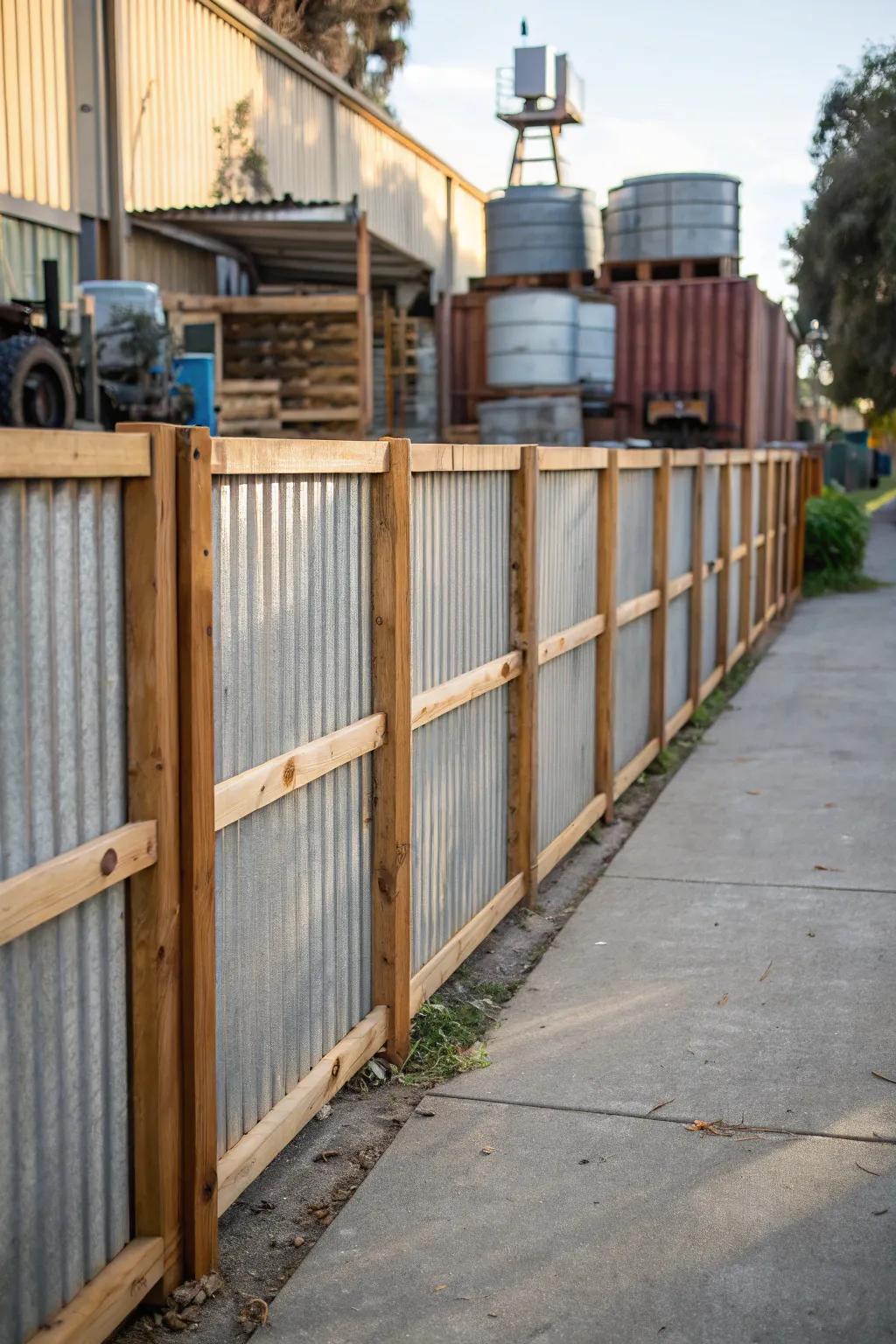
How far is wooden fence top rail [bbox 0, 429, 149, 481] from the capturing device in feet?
7.89

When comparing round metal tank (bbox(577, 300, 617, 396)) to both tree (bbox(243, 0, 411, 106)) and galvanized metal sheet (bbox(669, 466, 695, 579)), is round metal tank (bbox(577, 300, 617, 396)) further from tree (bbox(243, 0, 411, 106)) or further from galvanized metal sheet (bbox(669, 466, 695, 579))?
tree (bbox(243, 0, 411, 106))

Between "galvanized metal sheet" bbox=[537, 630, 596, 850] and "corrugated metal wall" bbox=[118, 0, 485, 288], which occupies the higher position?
"corrugated metal wall" bbox=[118, 0, 485, 288]

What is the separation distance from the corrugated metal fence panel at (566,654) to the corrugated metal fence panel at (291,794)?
2121mm

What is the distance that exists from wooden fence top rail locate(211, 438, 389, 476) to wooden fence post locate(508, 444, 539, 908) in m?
1.58

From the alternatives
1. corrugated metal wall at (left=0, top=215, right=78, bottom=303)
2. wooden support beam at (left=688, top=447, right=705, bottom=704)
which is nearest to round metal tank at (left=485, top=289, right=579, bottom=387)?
corrugated metal wall at (left=0, top=215, right=78, bottom=303)

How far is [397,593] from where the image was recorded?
424 centimetres

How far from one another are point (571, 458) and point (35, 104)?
34.0 feet

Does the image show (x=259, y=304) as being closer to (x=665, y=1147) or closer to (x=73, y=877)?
(x=665, y=1147)

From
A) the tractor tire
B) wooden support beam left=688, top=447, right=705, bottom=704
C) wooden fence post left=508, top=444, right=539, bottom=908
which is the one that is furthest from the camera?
the tractor tire

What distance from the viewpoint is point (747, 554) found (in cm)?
1335

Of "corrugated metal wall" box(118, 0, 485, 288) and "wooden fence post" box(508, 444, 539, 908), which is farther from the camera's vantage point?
"corrugated metal wall" box(118, 0, 485, 288)

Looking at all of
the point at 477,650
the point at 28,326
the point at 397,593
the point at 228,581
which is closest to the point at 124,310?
the point at 28,326

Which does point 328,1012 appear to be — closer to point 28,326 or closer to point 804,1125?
point 804,1125

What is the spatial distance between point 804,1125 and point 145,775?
2104 mm
